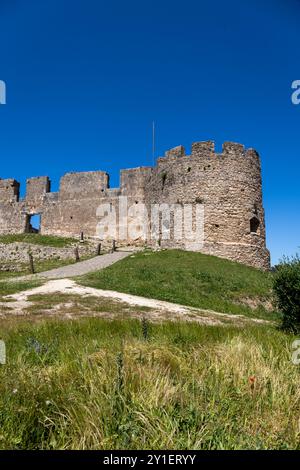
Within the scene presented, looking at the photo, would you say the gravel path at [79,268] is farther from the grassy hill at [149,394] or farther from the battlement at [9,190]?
the battlement at [9,190]

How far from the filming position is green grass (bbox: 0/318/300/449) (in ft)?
8.55

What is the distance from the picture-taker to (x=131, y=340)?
16.2ft

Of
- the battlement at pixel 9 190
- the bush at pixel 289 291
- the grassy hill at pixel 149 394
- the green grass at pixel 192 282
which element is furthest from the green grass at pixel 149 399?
the battlement at pixel 9 190

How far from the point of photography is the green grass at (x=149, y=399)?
8.55ft

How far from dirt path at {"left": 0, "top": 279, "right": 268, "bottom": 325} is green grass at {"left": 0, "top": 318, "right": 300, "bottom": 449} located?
18.1 ft

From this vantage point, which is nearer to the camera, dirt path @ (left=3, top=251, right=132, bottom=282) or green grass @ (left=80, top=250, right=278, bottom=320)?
green grass @ (left=80, top=250, right=278, bottom=320)

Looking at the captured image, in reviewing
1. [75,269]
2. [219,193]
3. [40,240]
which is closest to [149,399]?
[75,269]

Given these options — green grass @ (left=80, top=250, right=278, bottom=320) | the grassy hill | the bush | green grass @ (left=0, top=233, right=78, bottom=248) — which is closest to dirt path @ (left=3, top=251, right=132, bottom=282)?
green grass @ (left=80, top=250, right=278, bottom=320)

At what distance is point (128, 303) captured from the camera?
1128cm

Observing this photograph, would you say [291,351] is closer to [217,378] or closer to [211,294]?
[217,378]

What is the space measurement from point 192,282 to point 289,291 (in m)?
7.57

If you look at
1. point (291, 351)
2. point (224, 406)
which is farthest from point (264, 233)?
point (224, 406)

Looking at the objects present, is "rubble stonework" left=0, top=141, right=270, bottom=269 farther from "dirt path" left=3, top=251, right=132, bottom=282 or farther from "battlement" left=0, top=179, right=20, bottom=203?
"battlement" left=0, top=179, right=20, bottom=203
